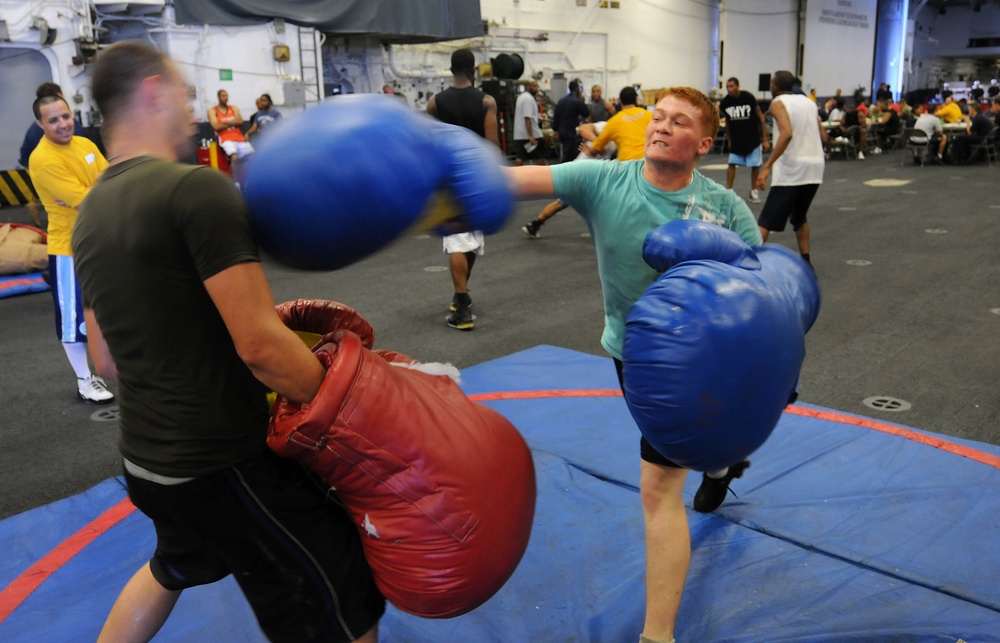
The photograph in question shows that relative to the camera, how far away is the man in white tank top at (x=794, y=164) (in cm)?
675

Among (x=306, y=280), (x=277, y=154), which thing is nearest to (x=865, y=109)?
(x=306, y=280)

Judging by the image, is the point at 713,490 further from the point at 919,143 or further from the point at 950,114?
the point at 950,114

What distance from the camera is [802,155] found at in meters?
6.73

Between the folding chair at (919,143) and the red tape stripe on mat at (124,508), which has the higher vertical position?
the folding chair at (919,143)

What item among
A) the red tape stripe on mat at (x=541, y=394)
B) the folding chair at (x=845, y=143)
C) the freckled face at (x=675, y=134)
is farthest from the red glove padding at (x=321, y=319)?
the folding chair at (x=845, y=143)

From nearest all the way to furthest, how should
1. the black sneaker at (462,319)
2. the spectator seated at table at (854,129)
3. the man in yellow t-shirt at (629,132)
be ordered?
the black sneaker at (462,319) → the man in yellow t-shirt at (629,132) → the spectator seated at table at (854,129)

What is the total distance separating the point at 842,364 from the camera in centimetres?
482

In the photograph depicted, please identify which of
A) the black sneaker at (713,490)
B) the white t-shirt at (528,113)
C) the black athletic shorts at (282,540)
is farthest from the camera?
the white t-shirt at (528,113)

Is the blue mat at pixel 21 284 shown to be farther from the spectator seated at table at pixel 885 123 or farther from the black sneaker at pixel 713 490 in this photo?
the spectator seated at table at pixel 885 123

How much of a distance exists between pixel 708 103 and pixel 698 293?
969mm

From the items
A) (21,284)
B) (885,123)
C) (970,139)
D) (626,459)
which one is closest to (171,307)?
(626,459)

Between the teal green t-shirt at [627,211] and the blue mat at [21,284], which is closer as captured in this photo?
the teal green t-shirt at [627,211]

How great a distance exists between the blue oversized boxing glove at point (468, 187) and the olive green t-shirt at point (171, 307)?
1.36ft

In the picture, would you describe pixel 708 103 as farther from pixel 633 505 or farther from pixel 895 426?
pixel 895 426
